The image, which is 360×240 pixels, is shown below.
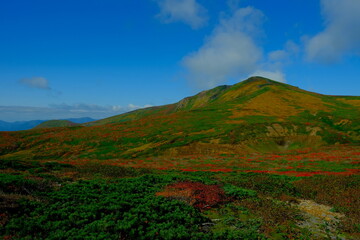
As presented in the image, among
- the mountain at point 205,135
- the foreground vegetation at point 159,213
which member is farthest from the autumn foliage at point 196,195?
the mountain at point 205,135

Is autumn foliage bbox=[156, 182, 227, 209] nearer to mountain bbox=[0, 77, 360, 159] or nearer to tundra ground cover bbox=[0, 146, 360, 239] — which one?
tundra ground cover bbox=[0, 146, 360, 239]

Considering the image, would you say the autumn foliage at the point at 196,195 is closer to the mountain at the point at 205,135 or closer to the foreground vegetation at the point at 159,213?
the foreground vegetation at the point at 159,213

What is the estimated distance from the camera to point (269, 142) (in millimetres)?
69875

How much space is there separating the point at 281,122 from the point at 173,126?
43644 mm

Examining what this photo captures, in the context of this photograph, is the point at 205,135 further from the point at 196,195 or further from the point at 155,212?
the point at 155,212

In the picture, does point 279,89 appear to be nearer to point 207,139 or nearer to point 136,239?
point 207,139

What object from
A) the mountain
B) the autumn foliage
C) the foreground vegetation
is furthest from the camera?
the mountain

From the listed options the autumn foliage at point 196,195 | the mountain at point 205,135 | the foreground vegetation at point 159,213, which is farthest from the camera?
the mountain at point 205,135

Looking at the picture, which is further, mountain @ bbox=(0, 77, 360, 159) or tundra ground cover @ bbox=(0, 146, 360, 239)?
mountain @ bbox=(0, 77, 360, 159)

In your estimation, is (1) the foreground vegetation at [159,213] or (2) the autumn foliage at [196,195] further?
(2) the autumn foliage at [196,195]

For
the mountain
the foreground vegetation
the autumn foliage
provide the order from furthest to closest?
the mountain, the autumn foliage, the foreground vegetation

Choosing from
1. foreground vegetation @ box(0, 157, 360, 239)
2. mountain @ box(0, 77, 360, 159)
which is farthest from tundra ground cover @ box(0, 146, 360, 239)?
mountain @ box(0, 77, 360, 159)

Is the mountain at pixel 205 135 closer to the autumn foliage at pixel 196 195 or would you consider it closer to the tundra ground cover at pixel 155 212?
the autumn foliage at pixel 196 195

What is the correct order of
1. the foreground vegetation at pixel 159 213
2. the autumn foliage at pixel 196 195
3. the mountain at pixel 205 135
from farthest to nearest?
the mountain at pixel 205 135 → the autumn foliage at pixel 196 195 → the foreground vegetation at pixel 159 213
